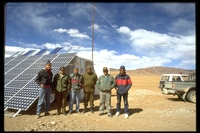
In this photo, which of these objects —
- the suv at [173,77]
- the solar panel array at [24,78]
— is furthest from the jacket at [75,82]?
the suv at [173,77]

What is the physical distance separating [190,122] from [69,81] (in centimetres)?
496

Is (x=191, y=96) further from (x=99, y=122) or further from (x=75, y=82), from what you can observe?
(x=75, y=82)

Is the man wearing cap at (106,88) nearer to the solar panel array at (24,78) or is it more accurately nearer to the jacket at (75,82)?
the jacket at (75,82)

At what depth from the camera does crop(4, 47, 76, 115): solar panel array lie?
21.2 ft

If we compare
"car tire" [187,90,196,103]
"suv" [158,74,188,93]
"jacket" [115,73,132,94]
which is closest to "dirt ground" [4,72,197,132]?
"jacket" [115,73,132,94]

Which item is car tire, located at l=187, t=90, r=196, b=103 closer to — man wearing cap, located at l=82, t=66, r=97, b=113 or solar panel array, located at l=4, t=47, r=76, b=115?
man wearing cap, located at l=82, t=66, r=97, b=113

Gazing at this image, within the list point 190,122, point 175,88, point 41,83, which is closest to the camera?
point 190,122

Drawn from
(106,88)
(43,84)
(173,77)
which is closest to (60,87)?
(43,84)

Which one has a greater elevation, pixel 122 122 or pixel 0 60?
pixel 0 60

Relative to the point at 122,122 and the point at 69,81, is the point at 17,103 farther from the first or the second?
the point at 122,122

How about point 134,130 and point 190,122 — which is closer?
point 134,130

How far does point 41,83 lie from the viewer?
19.9ft

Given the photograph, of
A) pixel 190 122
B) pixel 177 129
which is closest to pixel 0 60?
pixel 177 129

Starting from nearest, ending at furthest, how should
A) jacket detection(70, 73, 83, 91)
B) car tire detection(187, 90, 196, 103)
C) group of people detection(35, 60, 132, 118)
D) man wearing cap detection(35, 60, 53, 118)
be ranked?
man wearing cap detection(35, 60, 53, 118), group of people detection(35, 60, 132, 118), jacket detection(70, 73, 83, 91), car tire detection(187, 90, 196, 103)
